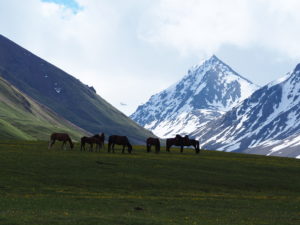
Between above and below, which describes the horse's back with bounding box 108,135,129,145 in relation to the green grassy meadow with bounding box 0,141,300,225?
above

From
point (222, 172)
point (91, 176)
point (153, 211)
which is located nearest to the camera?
point (153, 211)

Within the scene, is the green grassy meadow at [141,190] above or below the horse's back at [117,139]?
below

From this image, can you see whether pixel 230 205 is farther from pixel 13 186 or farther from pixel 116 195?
pixel 13 186

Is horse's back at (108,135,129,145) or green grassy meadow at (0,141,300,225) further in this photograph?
horse's back at (108,135,129,145)

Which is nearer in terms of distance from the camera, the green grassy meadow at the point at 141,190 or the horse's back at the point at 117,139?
the green grassy meadow at the point at 141,190

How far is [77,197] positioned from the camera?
49375 millimetres

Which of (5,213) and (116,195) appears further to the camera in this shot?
(116,195)

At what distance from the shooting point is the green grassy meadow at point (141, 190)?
39.2 metres

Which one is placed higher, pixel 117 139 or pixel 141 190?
pixel 117 139

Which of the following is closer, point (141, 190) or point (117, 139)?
point (141, 190)

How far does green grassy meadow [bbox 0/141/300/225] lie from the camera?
39219mm

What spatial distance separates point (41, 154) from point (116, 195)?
28.3 metres

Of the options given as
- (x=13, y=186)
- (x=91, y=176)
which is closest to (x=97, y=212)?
(x=13, y=186)

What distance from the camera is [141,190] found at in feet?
191
